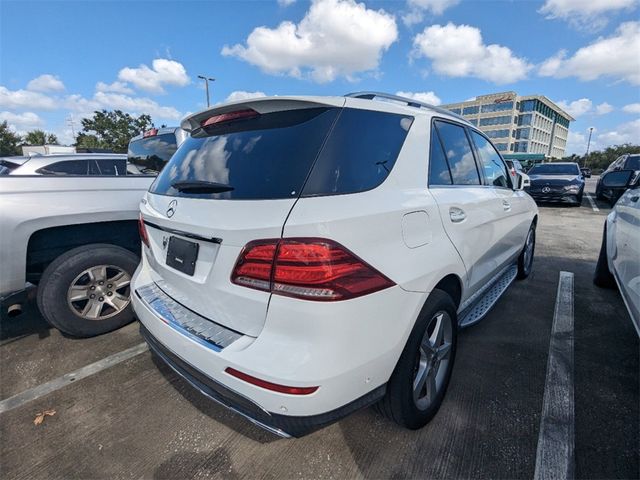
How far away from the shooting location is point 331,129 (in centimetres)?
160

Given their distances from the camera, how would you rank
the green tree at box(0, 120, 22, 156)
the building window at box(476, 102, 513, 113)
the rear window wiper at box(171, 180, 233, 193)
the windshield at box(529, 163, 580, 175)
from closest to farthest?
the rear window wiper at box(171, 180, 233, 193) → the windshield at box(529, 163, 580, 175) → the green tree at box(0, 120, 22, 156) → the building window at box(476, 102, 513, 113)

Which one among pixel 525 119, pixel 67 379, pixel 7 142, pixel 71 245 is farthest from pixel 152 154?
pixel 525 119

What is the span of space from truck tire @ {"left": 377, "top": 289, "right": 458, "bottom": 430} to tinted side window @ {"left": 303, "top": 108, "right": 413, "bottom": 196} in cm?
77

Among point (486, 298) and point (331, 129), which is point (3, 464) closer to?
point (331, 129)

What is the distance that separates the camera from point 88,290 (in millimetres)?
2969

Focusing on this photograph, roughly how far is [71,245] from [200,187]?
6.72 ft

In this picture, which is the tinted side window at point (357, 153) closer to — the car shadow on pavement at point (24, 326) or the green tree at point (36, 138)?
the car shadow on pavement at point (24, 326)

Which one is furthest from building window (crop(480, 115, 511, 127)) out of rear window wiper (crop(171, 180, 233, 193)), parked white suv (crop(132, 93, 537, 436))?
rear window wiper (crop(171, 180, 233, 193))

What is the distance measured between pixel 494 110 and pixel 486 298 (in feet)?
311

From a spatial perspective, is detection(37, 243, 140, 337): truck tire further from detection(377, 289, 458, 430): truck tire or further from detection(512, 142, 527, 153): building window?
detection(512, 142, 527, 153): building window

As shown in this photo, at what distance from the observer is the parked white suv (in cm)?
138

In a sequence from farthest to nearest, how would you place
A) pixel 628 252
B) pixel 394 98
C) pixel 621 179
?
pixel 621 179
pixel 628 252
pixel 394 98

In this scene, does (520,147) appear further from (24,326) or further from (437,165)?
(24,326)

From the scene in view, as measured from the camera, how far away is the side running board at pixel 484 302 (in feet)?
8.51
